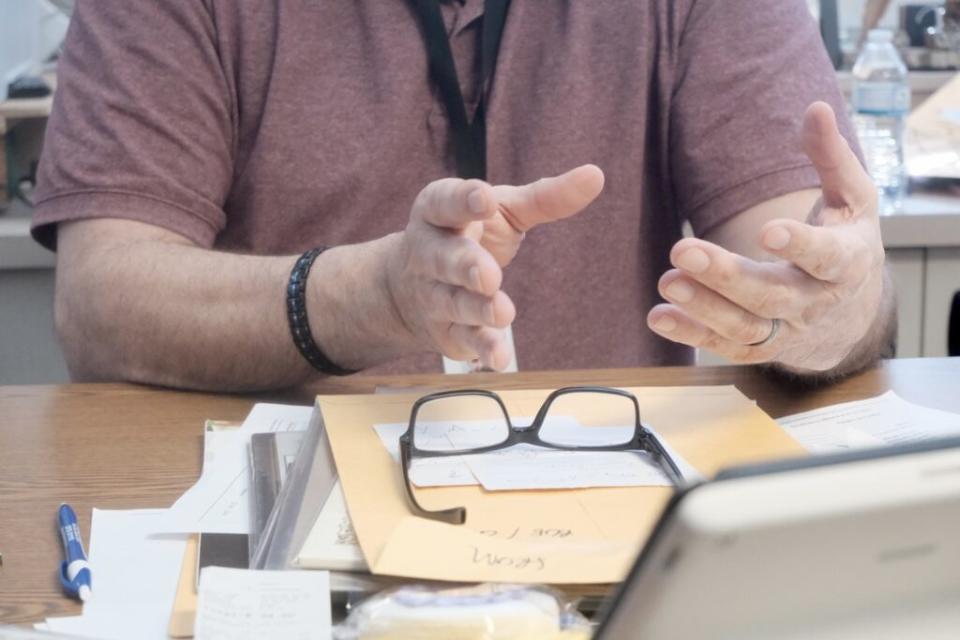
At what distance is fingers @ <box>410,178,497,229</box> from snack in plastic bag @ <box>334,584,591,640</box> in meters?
0.29

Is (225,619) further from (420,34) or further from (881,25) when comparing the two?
(881,25)

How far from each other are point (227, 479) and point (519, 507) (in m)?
0.21

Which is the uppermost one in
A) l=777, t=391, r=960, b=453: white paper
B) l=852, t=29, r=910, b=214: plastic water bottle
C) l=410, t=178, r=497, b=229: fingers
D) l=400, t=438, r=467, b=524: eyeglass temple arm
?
l=410, t=178, r=497, b=229: fingers

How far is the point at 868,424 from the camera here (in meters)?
0.88

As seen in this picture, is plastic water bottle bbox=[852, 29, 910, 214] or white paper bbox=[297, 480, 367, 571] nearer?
white paper bbox=[297, 480, 367, 571]

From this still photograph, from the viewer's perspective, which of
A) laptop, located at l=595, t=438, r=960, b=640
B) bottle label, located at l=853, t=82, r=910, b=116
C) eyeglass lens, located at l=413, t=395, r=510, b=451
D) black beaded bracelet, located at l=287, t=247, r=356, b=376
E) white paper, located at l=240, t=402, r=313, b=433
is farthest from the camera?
bottle label, located at l=853, t=82, r=910, b=116

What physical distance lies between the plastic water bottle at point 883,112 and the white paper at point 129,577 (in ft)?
4.13

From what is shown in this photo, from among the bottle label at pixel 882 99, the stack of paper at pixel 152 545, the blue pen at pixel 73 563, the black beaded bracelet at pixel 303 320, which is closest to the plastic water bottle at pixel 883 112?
the bottle label at pixel 882 99

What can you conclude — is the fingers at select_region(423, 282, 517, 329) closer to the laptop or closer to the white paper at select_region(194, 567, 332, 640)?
the white paper at select_region(194, 567, 332, 640)

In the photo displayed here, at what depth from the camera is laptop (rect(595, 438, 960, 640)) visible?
1.01 feet

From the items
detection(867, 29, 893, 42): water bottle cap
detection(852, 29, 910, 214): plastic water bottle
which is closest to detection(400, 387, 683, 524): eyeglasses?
detection(852, 29, 910, 214): plastic water bottle

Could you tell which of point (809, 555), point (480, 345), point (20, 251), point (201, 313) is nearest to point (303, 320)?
point (201, 313)

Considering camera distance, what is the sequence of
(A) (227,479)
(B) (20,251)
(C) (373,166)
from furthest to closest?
(B) (20,251) < (C) (373,166) < (A) (227,479)

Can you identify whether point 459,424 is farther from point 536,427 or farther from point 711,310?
point 711,310
